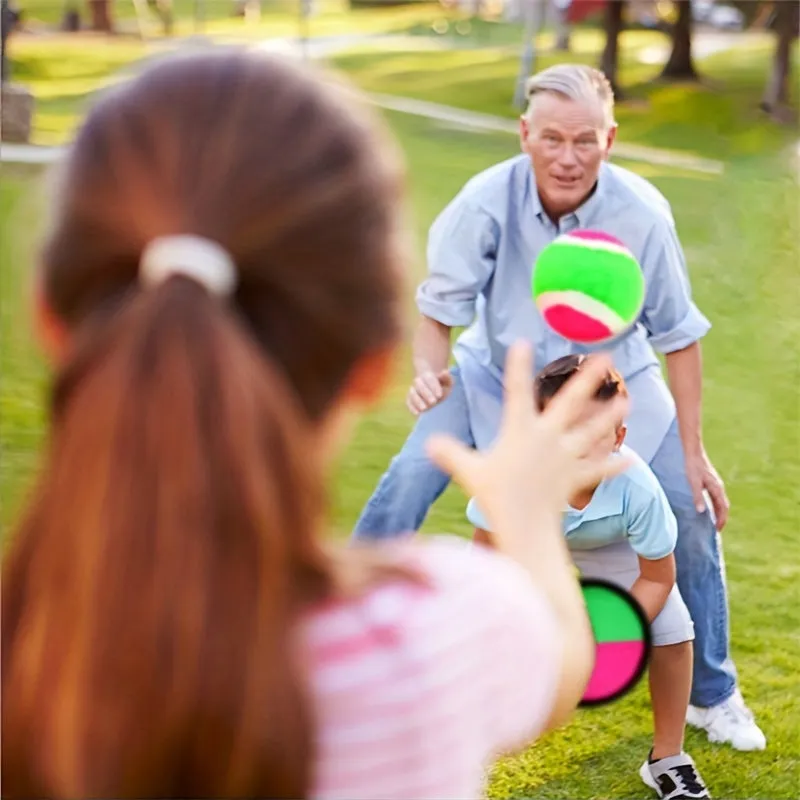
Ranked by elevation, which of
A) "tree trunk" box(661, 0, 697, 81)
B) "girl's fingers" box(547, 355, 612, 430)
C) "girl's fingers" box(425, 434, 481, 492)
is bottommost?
"tree trunk" box(661, 0, 697, 81)

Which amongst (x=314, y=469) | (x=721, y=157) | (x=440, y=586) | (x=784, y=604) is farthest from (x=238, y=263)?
(x=721, y=157)

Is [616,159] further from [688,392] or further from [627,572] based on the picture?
[627,572]

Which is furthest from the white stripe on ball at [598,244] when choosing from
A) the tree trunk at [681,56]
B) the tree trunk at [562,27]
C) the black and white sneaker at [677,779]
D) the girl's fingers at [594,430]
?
the tree trunk at [562,27]

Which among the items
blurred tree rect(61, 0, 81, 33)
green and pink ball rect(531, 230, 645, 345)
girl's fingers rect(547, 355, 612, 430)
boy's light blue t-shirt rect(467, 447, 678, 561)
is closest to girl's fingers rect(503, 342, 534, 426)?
girl's fingers rect(547, 355, 612, 430)

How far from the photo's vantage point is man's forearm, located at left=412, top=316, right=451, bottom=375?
3.12 m

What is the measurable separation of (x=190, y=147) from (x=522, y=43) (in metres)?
16.7

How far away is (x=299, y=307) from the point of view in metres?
0.94

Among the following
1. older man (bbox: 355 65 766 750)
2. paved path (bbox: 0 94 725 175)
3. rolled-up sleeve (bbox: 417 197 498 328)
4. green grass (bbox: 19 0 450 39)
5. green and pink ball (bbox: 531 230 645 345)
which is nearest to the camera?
green and pink ball (bbox: 531 230 645 345)

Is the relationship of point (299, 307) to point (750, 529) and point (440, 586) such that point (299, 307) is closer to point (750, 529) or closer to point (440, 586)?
point (440, 586)

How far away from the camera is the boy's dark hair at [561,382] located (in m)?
2.57

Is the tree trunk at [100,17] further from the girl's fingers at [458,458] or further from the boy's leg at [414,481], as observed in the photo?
the girl's fingers at [458,458]

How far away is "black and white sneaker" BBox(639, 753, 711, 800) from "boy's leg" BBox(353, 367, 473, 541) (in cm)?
82

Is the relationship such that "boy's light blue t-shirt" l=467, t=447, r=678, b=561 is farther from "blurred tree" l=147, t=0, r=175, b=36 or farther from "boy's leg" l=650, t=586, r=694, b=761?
"blurred tree" l=147, t=0, r=175, b=36

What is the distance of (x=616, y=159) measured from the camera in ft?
42.4
